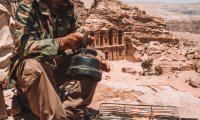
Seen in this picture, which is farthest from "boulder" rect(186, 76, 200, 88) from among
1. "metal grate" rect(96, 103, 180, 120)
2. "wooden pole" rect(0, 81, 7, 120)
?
"wooden pole" rect(0, 81, 7, 120)

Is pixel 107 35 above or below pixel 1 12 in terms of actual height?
below

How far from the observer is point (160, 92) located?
5699mm

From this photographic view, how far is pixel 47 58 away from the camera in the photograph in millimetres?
3607

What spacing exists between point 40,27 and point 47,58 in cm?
38

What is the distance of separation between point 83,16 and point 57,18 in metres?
44.1

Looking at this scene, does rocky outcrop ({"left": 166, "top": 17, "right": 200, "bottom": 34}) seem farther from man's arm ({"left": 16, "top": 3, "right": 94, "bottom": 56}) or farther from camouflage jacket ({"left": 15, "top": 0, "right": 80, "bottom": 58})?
man's arm ({"left": 16, "top": 3, "right": 94, "bottom": 56})

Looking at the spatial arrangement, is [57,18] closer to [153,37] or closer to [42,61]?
[42,61]

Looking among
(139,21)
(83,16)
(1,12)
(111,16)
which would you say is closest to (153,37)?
(139,21)

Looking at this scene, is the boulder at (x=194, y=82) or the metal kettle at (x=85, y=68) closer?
the metal kettle at (x=85, y=68)

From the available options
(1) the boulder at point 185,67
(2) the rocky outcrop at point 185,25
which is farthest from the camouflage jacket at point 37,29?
(2) the rocky outcrop at point 185,25

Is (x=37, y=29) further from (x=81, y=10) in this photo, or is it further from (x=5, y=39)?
(x=81, y=10)

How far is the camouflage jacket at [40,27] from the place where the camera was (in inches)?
139

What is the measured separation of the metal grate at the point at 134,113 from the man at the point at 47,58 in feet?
1.38

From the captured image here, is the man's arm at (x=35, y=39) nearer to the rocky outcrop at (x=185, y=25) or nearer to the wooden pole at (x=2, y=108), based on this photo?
the wooden pole at (x=2, y=108)
